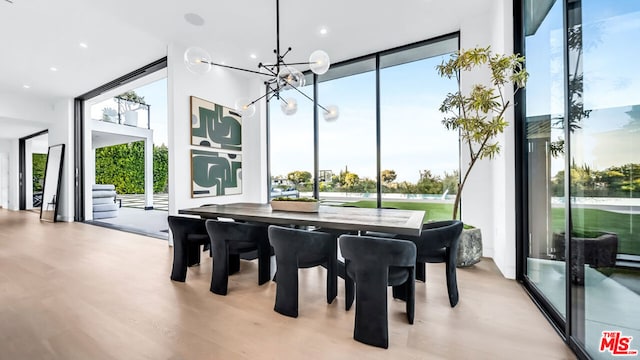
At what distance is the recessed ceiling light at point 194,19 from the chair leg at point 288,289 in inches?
137

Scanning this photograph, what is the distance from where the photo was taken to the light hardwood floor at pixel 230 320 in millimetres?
1737

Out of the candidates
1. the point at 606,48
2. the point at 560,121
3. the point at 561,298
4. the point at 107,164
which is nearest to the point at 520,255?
the point at 561,298

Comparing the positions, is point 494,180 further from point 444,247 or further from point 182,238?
point 182,238

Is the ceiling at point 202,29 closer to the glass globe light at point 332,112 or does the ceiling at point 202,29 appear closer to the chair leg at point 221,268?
the glass globe light at point 332,112

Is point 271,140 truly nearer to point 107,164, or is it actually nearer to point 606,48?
point 606,48

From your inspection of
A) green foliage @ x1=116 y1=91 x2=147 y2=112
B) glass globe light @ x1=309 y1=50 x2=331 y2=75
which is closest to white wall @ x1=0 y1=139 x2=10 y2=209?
green foliage @ x1=116 y1=91 x2=147 y2=112

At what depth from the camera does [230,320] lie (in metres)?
2.12

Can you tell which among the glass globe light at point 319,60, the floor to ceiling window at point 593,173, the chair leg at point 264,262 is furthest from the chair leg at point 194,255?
the floor to ceiling window at point 593,173

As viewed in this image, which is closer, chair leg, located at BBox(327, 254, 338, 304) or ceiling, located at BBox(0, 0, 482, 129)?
chair leg, located at BBox(327, 254, 338, 304)

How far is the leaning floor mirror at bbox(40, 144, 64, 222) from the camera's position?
704 cm

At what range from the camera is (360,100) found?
4.93 m

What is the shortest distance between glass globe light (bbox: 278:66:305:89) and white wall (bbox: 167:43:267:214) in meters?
2.25

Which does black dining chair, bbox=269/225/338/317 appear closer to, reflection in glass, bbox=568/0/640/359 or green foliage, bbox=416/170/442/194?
reflection in glass, bbox=568/0/640/359

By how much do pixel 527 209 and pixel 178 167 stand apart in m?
4.72
